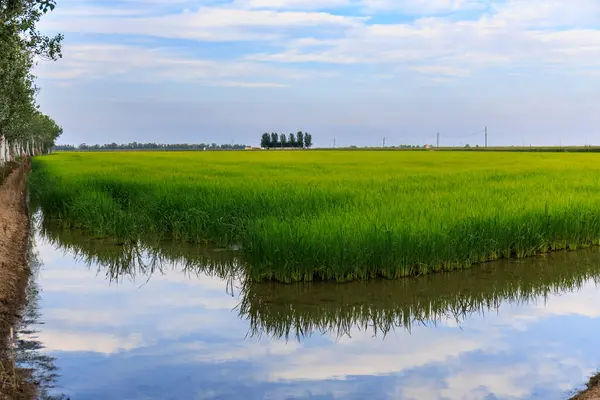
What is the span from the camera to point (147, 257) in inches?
600

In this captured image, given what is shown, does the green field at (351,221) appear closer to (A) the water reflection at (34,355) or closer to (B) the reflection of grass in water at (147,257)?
(B) the reflection of grass in water at (147,257)

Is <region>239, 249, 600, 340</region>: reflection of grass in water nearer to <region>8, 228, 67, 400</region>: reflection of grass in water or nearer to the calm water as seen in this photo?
the calm water

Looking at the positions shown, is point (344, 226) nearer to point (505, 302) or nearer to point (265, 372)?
point (505, 302)

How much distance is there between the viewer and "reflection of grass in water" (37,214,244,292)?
13.6m

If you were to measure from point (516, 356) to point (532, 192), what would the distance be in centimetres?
1425

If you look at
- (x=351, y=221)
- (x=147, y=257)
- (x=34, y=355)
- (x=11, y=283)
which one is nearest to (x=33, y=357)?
(x=34, y=355)

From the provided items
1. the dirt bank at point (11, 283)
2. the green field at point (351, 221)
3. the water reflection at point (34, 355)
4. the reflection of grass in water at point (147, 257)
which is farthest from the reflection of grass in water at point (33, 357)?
the green field at point (351, 221)

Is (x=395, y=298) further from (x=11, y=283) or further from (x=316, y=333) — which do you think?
(x=11, y=283)

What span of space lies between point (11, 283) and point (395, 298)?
7.18 metres

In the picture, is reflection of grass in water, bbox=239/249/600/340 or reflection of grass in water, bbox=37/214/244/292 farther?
reflection of grass in water, bbox=37/214/244/292

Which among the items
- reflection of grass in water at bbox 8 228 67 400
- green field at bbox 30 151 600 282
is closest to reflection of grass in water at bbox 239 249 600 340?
green field at bbox 30 151 600 282

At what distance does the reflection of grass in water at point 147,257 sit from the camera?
13.6 meters

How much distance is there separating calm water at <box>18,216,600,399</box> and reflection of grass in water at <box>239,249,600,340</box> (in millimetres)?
33

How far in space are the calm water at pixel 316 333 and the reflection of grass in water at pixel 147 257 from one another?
121 mm
